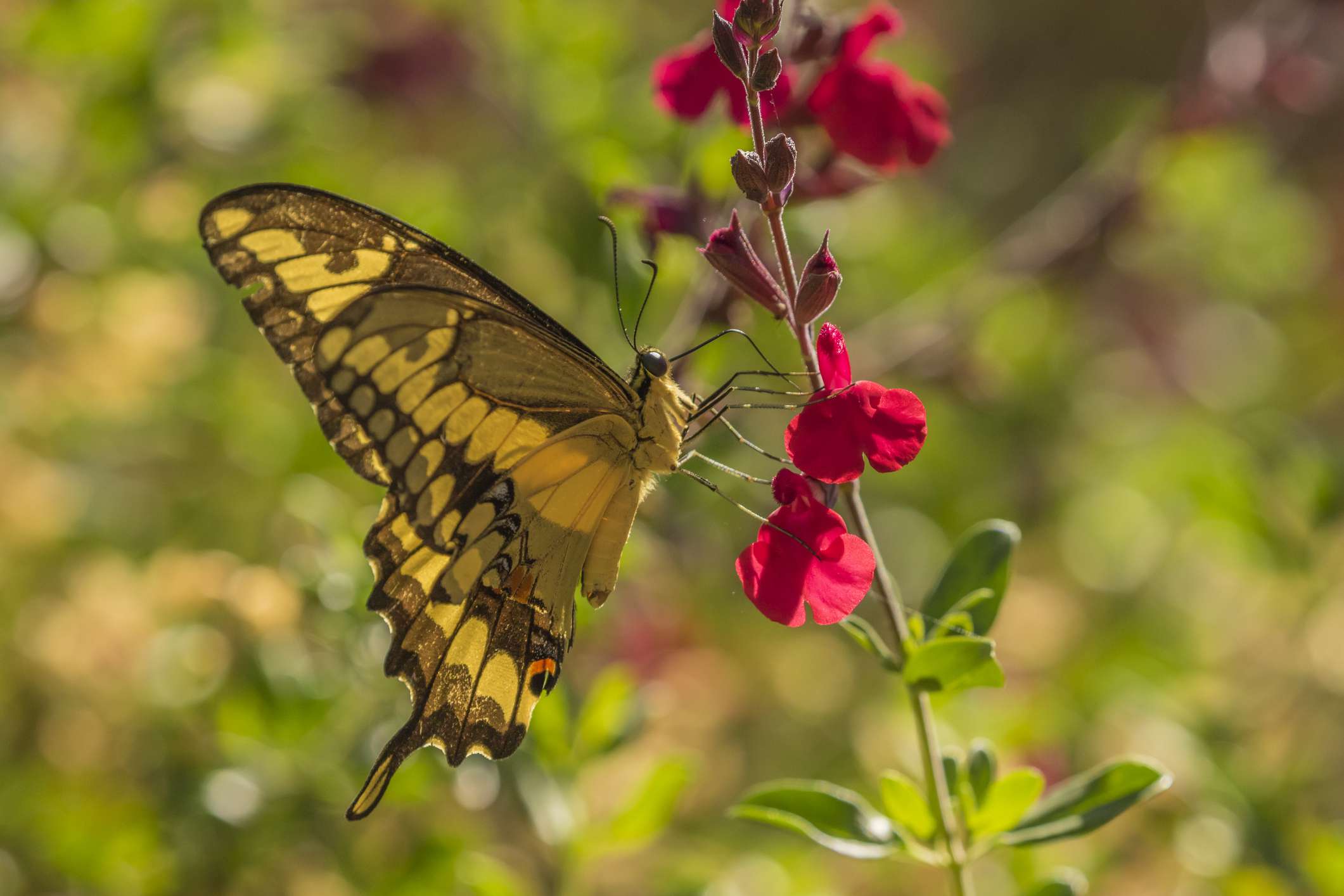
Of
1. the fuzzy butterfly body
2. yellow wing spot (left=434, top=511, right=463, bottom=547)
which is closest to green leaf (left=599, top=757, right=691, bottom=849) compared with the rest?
the fuzzy butterfly body

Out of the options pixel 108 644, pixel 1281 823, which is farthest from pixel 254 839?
pixel 1281 823

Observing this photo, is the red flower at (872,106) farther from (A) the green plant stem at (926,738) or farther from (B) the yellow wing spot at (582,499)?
(B) the yellow wing spot at (582,499)

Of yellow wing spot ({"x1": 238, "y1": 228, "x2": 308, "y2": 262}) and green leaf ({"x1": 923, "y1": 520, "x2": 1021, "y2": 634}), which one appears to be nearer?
green leaf ({"x1": 923, "y1": 520, "x2": 1021, "y2": 634})

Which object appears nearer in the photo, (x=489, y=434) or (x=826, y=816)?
(x=826, y=816)

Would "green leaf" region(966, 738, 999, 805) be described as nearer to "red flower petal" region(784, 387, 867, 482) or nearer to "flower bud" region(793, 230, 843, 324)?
"red flower petal" region(784, 387, 867, 482)

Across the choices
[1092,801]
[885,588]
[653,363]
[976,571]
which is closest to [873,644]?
[885,588]

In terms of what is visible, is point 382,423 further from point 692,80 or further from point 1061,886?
point 1061,886

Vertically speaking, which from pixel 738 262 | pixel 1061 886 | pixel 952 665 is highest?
pixel 738 262

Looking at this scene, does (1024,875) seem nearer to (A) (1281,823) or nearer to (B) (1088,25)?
(A) (1281,823)
